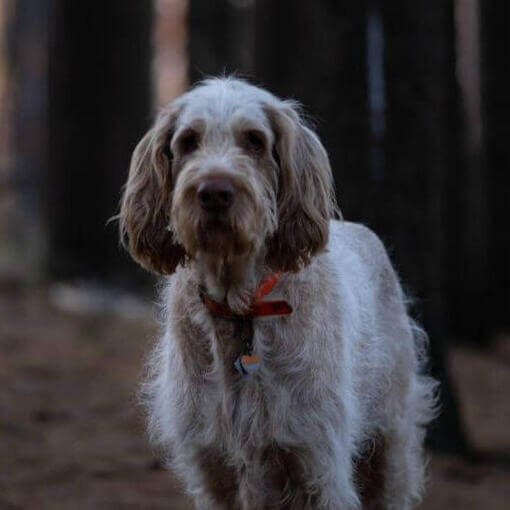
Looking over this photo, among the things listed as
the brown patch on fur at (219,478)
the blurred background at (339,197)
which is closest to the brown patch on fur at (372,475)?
the brown patch on fur at (219,478)

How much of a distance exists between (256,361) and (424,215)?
10.8 feet

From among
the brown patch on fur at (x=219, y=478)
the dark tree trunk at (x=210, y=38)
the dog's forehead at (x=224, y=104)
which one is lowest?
the brown patch on fur at (x=219, y=478)

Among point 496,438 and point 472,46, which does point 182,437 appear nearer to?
point 496,438

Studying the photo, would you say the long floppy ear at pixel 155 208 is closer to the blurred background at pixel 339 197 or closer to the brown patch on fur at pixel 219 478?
the brown patch on fur at pixel 219 478

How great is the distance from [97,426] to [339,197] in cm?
262

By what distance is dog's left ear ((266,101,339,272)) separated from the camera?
4.26 metres

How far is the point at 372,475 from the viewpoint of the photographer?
217 inches

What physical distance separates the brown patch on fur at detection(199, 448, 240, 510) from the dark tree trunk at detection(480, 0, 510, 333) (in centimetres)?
1042

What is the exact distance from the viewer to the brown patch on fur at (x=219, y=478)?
452 centimetres

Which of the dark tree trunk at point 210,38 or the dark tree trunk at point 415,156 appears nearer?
the dark tree trunk at point 415,156

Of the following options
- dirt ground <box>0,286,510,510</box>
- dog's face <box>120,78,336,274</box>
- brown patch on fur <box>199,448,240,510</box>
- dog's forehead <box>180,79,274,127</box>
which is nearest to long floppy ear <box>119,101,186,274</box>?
dog's face <box>120,78,336,274</box>

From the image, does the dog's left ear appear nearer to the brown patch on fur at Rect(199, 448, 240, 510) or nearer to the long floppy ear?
the long floppy ear

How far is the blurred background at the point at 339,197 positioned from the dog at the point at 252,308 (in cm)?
121

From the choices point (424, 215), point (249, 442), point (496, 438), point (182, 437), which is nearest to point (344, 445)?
point (249, 442)
